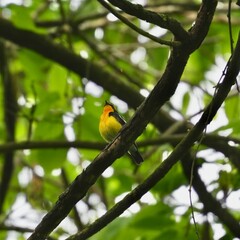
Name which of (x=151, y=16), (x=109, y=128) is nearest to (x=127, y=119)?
(x=109, y=128)

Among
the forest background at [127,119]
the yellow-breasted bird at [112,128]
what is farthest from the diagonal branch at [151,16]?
the yellow-breasted bird at [112,128]

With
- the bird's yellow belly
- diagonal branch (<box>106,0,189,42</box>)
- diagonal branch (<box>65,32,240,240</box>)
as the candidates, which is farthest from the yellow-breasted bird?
diagonal branch (<box>106,0,189,42</box>)

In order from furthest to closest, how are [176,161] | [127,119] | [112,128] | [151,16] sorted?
[127,119] → [112,128] → [176,161] → [151,16]

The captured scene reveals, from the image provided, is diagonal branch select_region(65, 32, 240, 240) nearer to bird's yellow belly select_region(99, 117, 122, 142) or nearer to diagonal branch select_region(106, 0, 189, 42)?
diagonal branch select_region(106, 0, 189, 42)

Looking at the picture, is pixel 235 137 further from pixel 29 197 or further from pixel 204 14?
pixel 29 197

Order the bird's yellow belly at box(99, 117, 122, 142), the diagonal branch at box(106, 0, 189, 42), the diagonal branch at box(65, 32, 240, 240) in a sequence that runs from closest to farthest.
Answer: the diagonal branch at box(106, 0, 189, 42), the diagonal branch at box(65, 32, 240, 240), the bird's yellow belly at box(99, 117, 122, 142)

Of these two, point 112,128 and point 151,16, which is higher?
point 112,128

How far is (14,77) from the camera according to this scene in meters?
5.86

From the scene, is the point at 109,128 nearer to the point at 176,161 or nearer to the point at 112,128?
the point at 112,128

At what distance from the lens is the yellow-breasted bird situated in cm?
373

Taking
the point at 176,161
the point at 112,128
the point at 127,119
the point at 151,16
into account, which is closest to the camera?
the point at 151,16

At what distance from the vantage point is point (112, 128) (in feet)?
12.3

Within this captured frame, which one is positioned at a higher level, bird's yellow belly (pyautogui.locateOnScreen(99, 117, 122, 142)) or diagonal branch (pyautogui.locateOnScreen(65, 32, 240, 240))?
bird's yellow belly (pyautogui.locateOnScreen(99, 117, 122, 142))

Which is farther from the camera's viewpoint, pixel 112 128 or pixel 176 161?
pixel 112 128
